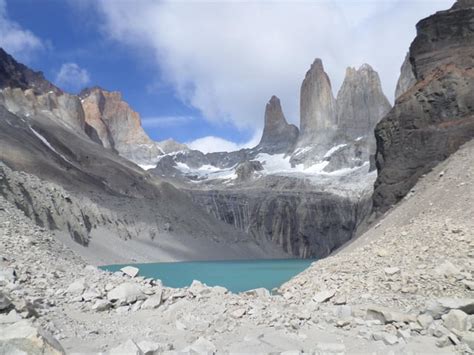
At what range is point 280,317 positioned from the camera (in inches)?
522

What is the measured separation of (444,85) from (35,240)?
2980 cm

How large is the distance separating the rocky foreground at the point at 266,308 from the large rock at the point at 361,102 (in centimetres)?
17774

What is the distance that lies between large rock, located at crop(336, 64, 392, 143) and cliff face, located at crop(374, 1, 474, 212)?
148613 millimetres

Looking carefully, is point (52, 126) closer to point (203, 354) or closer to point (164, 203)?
point (164, 203)

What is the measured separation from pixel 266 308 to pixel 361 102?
188 metres

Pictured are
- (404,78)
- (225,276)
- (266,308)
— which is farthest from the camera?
(404,78)

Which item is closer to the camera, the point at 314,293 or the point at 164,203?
the point at 314,293

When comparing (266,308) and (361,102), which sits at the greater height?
(361,102)

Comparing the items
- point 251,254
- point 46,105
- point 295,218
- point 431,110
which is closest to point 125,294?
point 431,110

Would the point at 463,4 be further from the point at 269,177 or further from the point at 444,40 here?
the point at 269,177

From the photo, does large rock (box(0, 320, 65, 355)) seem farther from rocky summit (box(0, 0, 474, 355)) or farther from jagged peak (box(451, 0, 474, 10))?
jagged peak (box(451, 0, 474, 10))

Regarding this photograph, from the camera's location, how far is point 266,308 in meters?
13.9

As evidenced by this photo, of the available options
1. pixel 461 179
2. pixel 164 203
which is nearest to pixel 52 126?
pixel 164 203

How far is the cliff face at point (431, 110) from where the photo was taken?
3562cm
